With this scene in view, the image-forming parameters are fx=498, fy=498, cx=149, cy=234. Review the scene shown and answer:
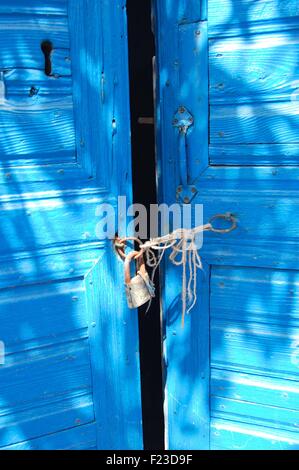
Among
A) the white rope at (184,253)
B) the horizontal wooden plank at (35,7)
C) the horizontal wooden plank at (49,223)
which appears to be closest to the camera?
the horizontal wooden plank at (35,7)

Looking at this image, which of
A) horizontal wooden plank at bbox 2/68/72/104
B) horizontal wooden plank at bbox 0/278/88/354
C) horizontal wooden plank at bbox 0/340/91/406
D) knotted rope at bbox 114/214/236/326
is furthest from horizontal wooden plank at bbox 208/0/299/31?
horizontal wooden plank at bbox 0/340/91/406

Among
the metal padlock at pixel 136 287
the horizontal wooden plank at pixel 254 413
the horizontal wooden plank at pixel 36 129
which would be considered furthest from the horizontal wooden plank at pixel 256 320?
the horizontal wooden plank at pixel 36 129

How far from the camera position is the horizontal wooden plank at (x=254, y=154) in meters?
1.43

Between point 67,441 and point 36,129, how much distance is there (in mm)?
1007

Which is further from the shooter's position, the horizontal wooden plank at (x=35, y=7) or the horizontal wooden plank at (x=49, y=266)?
the horizontal wooden plank at (x=49, y=266)

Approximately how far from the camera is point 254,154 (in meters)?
1.47

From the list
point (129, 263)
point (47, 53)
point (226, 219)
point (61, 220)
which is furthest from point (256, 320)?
point (47, 53)

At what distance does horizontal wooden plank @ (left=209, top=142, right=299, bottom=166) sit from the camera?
1435mm

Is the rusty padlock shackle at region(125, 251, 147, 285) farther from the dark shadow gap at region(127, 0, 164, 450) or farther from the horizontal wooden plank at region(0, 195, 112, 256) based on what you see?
the dark shadow gap at region(127, 0, 164, 450)

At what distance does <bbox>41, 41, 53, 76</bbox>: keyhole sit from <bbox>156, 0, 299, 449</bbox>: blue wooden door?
338mm

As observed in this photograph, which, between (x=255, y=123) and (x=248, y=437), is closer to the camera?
(x=255, y=123)

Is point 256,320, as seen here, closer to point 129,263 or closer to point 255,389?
point 255,389

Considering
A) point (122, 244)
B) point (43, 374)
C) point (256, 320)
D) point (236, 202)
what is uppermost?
point (236, 202)

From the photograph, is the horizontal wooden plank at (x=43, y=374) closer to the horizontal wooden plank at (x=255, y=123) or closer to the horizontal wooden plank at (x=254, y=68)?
the horizontal wooden plank at (x=255, y=123)
